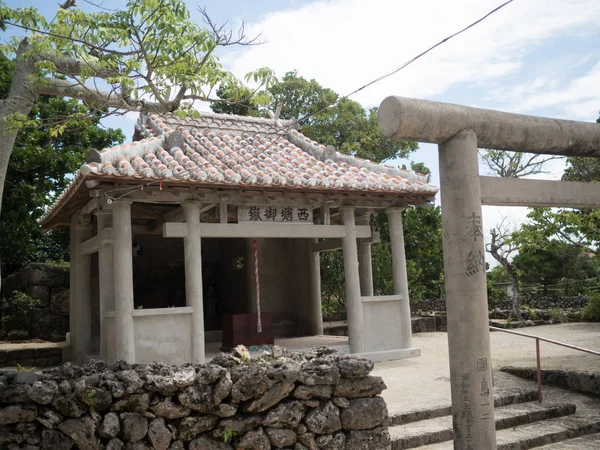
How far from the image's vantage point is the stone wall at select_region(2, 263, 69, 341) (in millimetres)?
15398

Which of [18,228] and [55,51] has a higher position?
[55,51]

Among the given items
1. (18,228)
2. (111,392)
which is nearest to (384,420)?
(111,392)

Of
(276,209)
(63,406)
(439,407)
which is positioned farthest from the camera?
(276,209)

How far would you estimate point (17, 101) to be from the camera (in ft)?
27.2

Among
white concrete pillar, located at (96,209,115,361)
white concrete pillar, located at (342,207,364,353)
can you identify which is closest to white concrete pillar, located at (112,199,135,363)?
white concrete pillar, located at (96,209,115,361)

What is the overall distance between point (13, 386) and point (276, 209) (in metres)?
5.82

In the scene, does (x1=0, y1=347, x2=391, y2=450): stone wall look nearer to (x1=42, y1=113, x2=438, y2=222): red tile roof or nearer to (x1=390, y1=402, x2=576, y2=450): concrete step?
(x1=390, y1=402, x2=576, y2=450): concrete step

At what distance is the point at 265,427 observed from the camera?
6172mm

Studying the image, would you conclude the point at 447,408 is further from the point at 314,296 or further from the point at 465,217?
the point at 314,296

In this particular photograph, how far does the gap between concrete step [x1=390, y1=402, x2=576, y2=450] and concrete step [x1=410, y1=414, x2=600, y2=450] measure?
0.22 ft

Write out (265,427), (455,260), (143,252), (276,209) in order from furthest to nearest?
(143,252)
(276,209)
(265,427)
(455,260)

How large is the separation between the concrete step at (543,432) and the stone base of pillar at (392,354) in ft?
12.5

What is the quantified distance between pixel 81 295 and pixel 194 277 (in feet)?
12.5

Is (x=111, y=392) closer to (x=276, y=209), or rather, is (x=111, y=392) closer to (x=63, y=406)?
(x=63, y=406)
